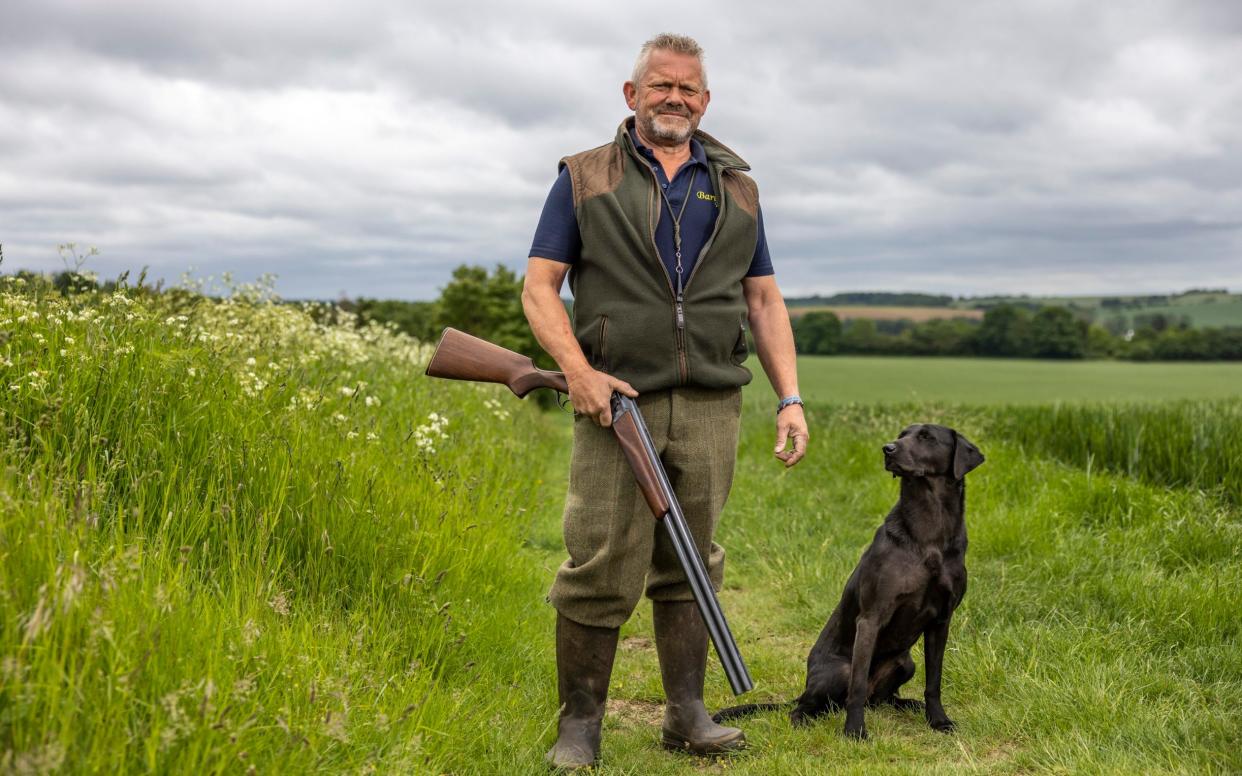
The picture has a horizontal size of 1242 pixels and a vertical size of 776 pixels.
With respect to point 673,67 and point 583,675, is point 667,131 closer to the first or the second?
point 673,67

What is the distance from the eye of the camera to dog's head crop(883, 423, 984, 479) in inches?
164

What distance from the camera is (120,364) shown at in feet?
14.3

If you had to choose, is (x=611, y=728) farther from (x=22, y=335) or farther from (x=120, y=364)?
(x=22, y=335)

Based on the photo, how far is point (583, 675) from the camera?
160 inches

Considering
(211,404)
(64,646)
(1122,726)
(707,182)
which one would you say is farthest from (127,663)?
(1122,726)

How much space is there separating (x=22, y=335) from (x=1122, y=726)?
479 cm

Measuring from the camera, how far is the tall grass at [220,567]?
2.49 m

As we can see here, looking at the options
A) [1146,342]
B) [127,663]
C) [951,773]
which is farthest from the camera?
[1146,342]

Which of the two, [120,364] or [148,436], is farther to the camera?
[120,364]

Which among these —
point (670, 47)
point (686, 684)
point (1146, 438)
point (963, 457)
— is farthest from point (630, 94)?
point (1146, 438)

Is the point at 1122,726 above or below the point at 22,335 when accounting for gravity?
below

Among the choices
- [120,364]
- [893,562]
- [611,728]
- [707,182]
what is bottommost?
[611,728]

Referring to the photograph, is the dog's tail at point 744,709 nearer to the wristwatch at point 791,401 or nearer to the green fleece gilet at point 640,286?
the wristwatch at point 791,401

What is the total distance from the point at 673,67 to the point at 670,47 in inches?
3.9
